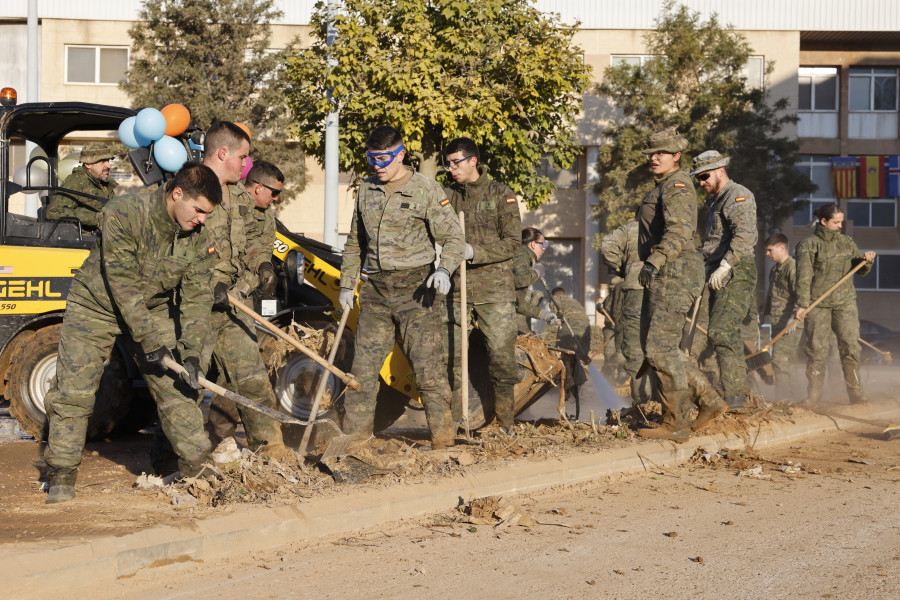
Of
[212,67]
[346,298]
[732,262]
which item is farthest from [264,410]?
[212,67]

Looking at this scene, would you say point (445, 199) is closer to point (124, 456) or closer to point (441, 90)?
point (124, 456)

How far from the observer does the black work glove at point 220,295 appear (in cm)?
616

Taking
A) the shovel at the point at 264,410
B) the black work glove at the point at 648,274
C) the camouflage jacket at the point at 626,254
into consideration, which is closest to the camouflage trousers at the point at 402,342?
the shovel at the point at 264,410

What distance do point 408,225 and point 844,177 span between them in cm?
2837

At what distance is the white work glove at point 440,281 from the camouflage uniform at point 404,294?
0.13 meters

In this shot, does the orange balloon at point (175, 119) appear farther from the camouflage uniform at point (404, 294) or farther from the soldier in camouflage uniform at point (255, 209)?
the camouflage uniform at point (404, 294)

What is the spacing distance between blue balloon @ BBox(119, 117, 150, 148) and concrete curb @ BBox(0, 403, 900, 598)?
371 centimetres

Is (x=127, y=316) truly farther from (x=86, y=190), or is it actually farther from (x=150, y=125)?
(x=86, y=190)

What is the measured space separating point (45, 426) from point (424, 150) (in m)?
11.1

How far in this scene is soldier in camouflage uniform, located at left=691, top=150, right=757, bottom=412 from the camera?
8266 millimetres

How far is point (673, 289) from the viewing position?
741 centimetres

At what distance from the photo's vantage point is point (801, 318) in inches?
423

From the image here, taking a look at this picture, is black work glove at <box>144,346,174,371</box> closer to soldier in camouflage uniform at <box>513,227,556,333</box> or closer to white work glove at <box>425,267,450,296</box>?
white work glove at <box>425,267,450,296</box>

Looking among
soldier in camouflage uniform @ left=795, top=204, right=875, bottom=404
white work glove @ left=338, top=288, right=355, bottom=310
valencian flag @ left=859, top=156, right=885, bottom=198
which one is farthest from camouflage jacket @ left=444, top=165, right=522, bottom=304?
valencian flag @ left=859, top=156, right=885, bottom=198
